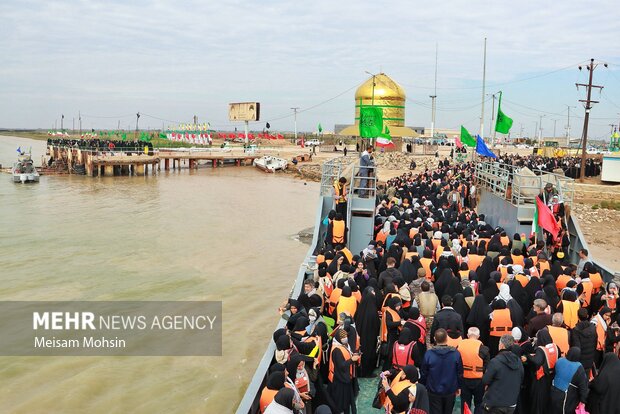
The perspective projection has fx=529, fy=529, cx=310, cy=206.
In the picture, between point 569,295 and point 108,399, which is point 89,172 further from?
point 569,295

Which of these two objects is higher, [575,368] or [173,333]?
[575,368]

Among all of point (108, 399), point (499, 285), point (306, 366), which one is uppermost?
point (499, 285)

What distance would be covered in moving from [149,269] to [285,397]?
14025 mm

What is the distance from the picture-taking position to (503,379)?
5.13m

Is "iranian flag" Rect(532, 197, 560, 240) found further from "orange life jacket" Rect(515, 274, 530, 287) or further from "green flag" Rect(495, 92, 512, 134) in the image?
"green flag" Rect(495, 92, 512, 134)

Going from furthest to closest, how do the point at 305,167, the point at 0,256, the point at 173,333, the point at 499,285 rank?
1. the point at 305,167
2. the point at 0,256
3. the point at 173,333
4. the point at 499,285

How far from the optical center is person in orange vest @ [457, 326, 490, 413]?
5539 millimetres

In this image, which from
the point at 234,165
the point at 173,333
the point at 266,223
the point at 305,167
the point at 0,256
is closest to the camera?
the point at 173,333

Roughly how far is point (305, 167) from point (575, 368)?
50432 mm

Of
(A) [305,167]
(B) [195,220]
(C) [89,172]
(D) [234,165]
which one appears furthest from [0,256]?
(D) [234,165]

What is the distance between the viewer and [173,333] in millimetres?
11984

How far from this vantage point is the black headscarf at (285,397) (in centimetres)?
426

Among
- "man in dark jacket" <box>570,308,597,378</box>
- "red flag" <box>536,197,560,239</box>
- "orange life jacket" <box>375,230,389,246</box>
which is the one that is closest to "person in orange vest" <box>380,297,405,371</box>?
"man in dark jacket" <box>570,308,597,378</box>

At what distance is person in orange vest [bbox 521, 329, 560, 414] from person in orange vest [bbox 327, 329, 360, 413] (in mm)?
1815
